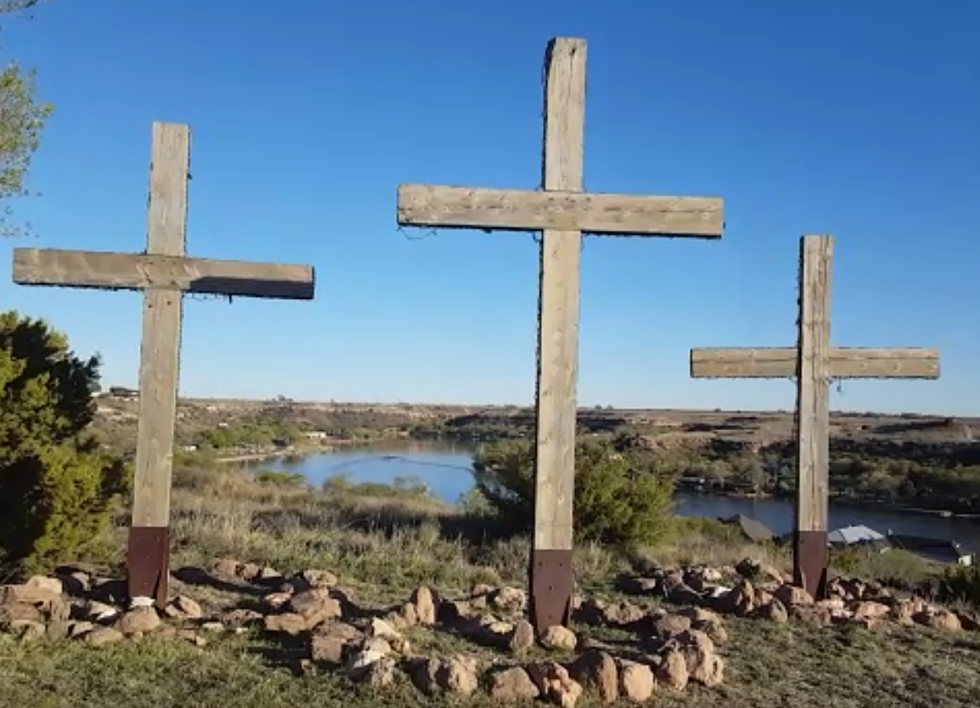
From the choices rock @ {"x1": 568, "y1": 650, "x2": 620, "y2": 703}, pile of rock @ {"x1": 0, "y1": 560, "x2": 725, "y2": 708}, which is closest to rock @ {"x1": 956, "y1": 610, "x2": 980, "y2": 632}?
pile of rock @ {"x1": 0, "y1": 560, "x2": 725, "y2": 708}

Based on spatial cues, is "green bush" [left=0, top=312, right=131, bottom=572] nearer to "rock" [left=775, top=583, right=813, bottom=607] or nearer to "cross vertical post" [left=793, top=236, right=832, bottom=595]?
"rock" [left=775, top=583, right=813, bottom=607]

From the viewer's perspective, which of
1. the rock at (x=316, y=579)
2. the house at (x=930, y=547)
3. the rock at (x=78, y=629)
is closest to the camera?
the rock at (x=78, y=629)

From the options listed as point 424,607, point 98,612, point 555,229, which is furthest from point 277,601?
point 555,229

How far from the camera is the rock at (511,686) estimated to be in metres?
5.35

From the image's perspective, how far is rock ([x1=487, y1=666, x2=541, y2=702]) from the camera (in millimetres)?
5348

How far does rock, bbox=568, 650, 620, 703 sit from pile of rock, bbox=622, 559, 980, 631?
258 cm

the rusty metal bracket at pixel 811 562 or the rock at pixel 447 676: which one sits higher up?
the rusty metal bracket at pixel 811 562

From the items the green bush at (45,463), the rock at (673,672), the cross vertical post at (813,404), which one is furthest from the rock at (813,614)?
the green bush at (45,463)

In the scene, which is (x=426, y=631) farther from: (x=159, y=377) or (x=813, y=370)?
(x=813, y=370)

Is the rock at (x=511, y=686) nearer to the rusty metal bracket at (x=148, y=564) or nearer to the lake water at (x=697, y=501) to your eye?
the rusty metal bracket at (x=148, y=564)

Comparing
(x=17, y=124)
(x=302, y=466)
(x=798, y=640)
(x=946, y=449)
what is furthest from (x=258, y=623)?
(x=946, y=449)

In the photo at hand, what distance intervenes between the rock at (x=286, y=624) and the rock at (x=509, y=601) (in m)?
1.87

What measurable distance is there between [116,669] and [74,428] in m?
4.73

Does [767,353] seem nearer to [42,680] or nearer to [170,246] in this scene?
[170,246]
